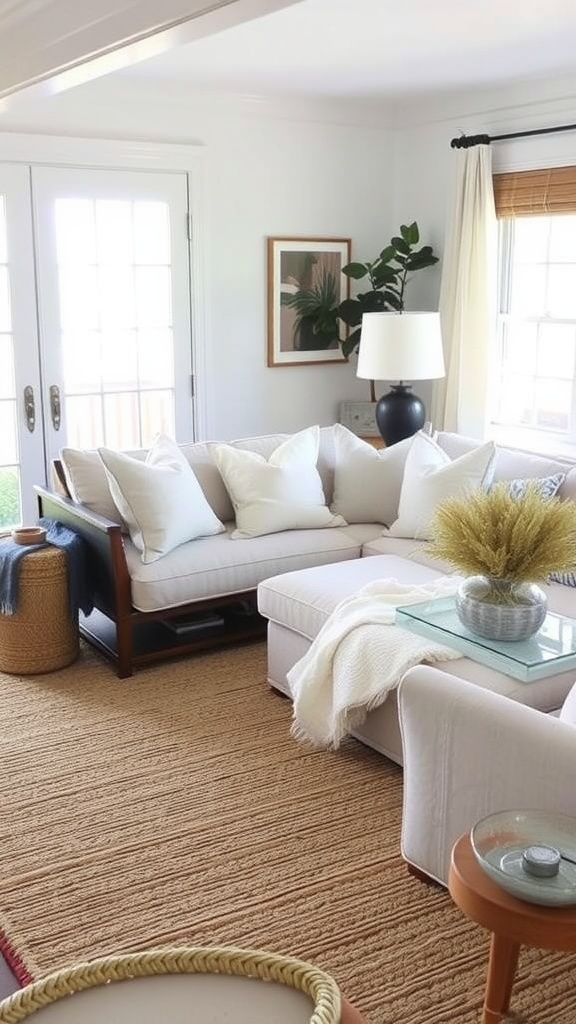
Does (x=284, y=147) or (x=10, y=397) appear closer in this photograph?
(x=10, y=397)

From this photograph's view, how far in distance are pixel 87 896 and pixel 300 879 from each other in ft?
1.83

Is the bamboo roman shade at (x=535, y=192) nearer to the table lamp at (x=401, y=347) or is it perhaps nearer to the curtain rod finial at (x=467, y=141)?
the curtain rod finial at (x=467, y=141)

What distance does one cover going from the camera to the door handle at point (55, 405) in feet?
17.3

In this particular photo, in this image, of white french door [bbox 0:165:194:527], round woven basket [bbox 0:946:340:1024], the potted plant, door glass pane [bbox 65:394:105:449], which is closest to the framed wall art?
white french door [bbox 0:165:194:527]

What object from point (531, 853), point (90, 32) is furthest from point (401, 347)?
point (531, 853)

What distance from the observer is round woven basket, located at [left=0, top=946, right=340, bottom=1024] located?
1.35 meters

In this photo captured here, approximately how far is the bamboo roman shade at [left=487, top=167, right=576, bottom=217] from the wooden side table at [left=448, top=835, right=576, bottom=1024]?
12.7ft

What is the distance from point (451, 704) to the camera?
2.40m

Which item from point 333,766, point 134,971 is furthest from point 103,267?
point 134,971

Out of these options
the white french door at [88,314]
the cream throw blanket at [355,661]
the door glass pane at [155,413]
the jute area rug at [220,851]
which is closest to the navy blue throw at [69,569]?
the jute area rug at [220,851]

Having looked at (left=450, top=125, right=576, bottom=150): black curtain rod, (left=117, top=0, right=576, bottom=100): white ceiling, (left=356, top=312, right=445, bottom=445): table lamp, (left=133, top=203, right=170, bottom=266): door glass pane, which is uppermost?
(left=117, top=0, right=576, bottom=100): white ceiling

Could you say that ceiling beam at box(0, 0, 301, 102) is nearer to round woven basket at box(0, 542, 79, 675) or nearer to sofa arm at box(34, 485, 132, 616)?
sofa arm at box(34, 485, 132, 616)

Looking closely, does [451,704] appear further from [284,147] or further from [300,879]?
[284,147]

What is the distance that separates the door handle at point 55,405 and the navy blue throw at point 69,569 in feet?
3.84
